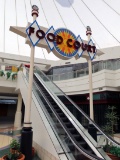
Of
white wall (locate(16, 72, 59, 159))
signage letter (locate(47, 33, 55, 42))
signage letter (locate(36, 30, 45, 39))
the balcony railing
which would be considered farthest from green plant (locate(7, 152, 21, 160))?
the balcony railing

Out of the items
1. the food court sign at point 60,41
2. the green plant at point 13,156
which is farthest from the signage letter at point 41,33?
the green plant at point 13,156

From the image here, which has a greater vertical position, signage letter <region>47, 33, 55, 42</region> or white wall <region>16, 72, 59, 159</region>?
signage letter <region>47, 33, 55, 42</region>

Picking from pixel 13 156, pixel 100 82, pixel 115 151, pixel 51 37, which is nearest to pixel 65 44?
pixel 51 37

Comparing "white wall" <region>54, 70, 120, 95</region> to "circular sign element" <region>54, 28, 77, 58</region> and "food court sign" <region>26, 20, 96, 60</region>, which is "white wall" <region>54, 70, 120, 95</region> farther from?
"circular sign element" <region>54, 28, 77, 58</region>

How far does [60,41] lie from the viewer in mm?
6633

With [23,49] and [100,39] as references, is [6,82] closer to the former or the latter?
[23,49]

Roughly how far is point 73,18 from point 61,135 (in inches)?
561

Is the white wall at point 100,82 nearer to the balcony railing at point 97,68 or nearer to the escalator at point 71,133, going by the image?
the balcony railing at point 97,68

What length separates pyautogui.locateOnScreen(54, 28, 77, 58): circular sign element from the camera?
6582 millimetres

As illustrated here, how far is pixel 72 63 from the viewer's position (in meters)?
19.3

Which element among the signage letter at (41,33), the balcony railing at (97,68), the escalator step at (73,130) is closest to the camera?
the escalator step at (73,130)

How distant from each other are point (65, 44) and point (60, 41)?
28 centimetres

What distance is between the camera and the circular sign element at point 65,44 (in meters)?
6.58

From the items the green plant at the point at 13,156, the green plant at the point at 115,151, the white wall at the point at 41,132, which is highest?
the white wall at the point at 41,132
